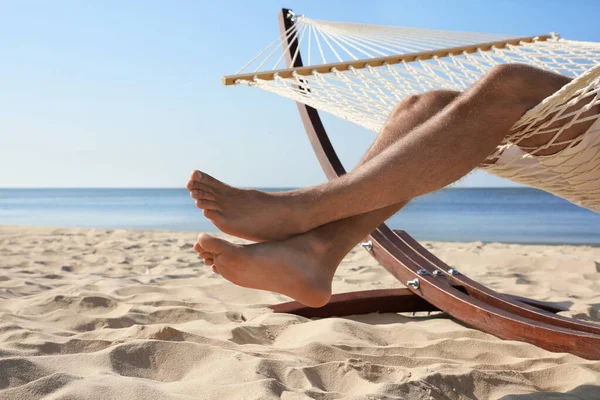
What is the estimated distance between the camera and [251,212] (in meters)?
1.10

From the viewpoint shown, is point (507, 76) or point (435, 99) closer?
point (507, 76)

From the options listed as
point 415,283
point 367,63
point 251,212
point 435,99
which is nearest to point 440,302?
point 415,283

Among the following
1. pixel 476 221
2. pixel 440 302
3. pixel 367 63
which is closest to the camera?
pixel 440 302

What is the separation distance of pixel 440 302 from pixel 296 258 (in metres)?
0.70

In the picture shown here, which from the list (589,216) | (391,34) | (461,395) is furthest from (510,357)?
(589,216)

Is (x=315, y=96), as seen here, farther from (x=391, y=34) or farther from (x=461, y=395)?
(x=461, y=395)

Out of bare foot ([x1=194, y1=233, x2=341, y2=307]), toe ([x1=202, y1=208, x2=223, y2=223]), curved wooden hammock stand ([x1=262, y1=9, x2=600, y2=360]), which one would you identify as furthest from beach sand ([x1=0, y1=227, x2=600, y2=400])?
toe ([x1=202, y1=208, x2=223, y2=223])

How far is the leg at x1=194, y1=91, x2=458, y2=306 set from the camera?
1.03m

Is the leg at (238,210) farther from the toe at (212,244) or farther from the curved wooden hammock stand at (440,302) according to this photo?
the curved wooden hammock stand at (440,302)

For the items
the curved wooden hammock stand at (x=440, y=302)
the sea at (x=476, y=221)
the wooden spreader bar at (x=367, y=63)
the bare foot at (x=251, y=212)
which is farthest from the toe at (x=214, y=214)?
the sea at (x=476, y=221)

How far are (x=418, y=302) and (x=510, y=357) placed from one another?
0.48 meters

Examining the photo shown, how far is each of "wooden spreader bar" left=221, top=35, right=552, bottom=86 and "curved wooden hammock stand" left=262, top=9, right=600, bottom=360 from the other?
18 centimetres

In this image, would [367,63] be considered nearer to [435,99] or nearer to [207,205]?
[435,99]

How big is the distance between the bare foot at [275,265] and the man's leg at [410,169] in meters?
0.05
